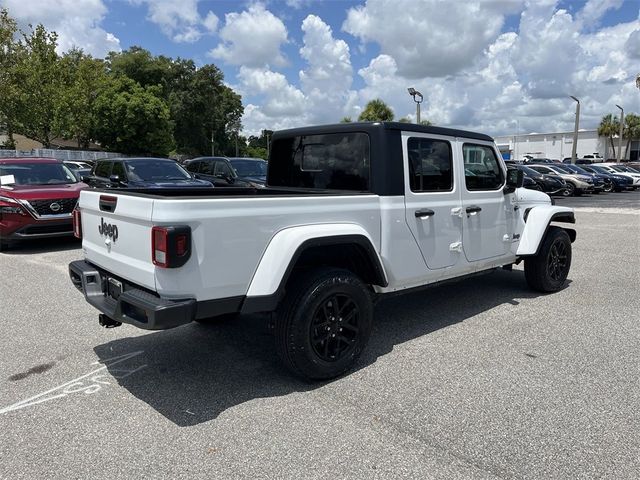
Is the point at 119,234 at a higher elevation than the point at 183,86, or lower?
lower

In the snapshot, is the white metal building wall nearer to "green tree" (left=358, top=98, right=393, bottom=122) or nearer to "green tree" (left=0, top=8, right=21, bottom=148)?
"green tree" (left=358, top=98, right=393, bottom=122)

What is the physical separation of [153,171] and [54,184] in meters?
1.92

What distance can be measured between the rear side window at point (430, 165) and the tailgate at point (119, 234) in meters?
2.18

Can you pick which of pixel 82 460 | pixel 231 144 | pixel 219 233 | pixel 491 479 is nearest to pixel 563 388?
pixel 491 479

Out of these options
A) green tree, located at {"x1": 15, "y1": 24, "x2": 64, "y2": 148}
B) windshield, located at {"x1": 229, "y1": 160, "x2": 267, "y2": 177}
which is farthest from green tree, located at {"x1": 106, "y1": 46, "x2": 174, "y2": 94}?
windshield, located at {"x1": 229, "y1": 160, "x2": 267, "y2": 177}

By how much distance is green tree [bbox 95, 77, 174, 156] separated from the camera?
140ft

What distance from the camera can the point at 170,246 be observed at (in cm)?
288

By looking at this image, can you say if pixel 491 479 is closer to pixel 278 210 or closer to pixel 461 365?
pixel 461 365

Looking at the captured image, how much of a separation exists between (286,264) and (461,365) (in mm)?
1729

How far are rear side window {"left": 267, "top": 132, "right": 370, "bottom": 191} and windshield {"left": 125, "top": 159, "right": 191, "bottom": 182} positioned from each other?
19.8ft

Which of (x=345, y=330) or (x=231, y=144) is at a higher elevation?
(x=231, y=144)

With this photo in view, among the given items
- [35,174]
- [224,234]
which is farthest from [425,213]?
[35,174]

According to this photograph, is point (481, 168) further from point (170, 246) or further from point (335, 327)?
point (170, 246)

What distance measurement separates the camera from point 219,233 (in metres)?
3.05
